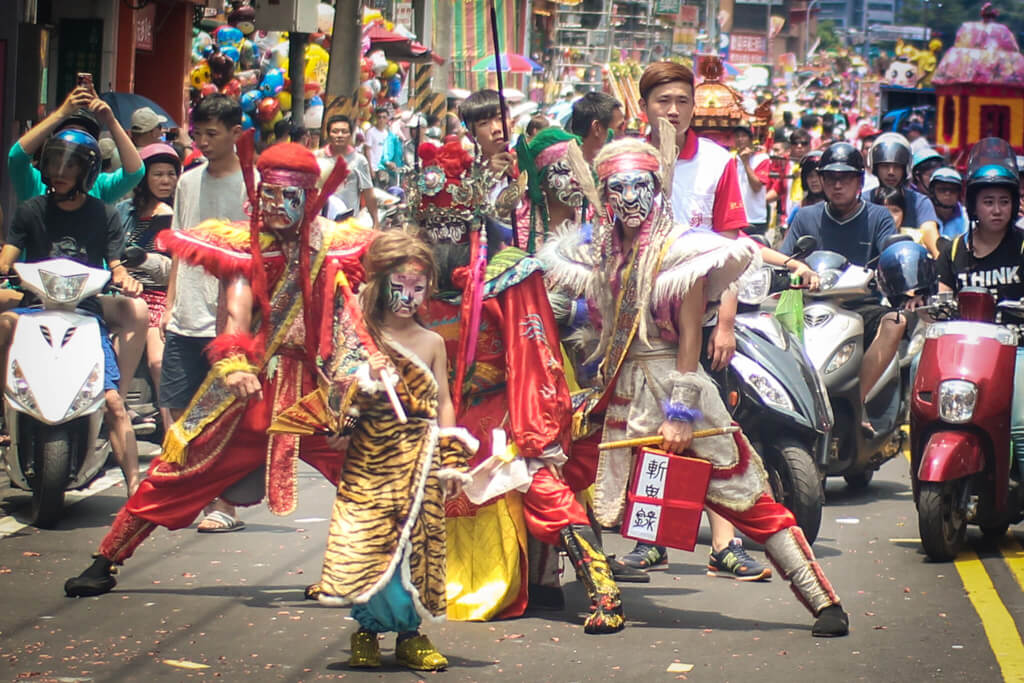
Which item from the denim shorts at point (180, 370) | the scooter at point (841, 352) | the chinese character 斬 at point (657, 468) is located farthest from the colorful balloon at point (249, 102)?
the chinese character 斬 at point (657, 468)

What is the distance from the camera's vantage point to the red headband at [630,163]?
6.64 metres

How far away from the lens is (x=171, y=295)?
7953 millimetres

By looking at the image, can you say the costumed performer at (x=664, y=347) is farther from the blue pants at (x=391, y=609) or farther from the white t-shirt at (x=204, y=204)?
the white t-shirt at (x=204, y=204)

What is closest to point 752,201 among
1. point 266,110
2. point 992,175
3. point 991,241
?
point 991,241

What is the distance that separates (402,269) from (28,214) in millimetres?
3526

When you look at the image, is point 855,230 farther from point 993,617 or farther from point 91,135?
point 91,135

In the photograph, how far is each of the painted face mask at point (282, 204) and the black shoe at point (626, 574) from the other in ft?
6.97

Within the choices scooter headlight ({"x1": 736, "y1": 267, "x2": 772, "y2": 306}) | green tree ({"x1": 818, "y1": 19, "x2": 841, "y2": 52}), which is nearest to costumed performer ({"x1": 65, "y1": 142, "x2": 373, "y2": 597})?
scooter headlight ({"x1": 736, "y1": 267, "x2": 772, "y2": 306})

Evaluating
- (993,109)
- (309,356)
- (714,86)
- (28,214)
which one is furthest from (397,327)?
(993,109)

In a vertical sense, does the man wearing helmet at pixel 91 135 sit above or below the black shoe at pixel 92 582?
above

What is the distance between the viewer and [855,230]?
394 inches

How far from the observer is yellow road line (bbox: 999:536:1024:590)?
25.6 ft

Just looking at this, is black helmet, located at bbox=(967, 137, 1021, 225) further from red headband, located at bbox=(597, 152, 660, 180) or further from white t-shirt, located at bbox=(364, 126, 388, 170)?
white t-shirt, located at bbox=(364, 126, 388, 170)

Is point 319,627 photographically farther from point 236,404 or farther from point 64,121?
point 64,121
